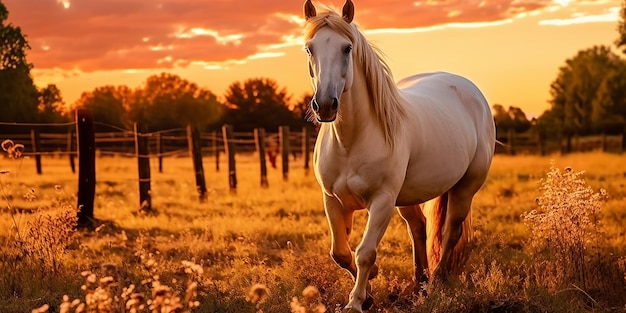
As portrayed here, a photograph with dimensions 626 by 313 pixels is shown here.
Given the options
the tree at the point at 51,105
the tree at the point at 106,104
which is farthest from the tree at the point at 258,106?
the tree at the point at 51,105

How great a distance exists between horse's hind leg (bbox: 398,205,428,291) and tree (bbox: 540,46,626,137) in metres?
39.9

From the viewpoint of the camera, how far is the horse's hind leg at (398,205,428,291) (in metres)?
6.31

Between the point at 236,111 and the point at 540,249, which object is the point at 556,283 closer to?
the point at 540,249

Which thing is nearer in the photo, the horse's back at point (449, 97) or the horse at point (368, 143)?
the horse at point (368, 143)

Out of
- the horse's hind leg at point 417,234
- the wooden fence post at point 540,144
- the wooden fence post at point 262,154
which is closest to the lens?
the horse's hind leg at point 417,234

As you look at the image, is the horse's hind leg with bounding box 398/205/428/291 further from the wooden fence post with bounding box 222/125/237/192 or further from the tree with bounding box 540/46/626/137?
the tree with bounding box 540/46/626/137

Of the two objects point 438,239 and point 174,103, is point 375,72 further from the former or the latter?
point 174,103

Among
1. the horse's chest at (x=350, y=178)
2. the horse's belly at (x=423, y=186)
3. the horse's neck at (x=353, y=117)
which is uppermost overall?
the horse's neck at (x=353, y=117)

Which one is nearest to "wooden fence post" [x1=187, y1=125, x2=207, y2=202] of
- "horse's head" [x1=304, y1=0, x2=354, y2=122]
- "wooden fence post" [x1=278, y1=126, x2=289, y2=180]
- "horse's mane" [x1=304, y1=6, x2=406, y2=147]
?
"wooden fence post" [x1=278, y1=126, x2=289, y2=180]

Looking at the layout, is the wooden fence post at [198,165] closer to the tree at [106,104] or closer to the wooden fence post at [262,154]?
the wooden fence post at [262,154]

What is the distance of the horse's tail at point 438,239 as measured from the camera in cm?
637

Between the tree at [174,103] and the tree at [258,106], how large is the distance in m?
3.95

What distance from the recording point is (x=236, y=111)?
60.6 metres

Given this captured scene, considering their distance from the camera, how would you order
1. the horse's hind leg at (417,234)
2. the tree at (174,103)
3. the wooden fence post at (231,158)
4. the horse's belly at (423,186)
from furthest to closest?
1. the tree at (174,103)
2. the wooden fence post at (231,158)
3. the horse's hind leg at (417,234)
4. the horse's belly at (423,186)
